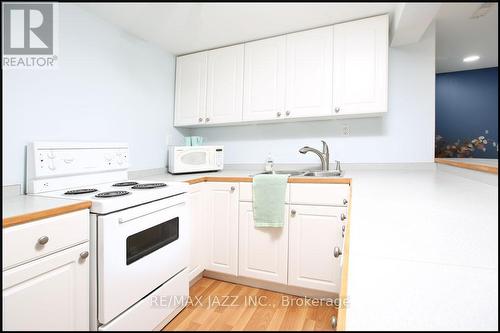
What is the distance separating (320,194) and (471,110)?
1.02 m

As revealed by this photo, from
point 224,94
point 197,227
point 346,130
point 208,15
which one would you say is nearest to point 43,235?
point 208,15

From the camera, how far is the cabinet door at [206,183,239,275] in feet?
4.80

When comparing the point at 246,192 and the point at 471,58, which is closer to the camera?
the point at 471,58

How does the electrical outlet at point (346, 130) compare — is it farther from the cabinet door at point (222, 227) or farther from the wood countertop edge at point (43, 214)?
the wood countertop edge at point (43, 214)

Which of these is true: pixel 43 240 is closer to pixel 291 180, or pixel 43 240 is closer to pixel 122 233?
pixel 122 233

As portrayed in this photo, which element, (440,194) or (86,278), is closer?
(440,194)

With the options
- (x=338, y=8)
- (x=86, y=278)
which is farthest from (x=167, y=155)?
(x=338, y=8)

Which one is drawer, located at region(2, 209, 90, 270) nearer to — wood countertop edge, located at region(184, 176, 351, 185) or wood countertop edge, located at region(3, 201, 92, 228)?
wood countertop edge, located at region(3, 201, 92, 228)

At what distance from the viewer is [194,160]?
5.65 feet

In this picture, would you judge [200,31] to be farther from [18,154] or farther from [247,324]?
[18,154]

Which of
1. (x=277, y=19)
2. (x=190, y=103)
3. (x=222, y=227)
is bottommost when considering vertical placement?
(x=222, y=227)

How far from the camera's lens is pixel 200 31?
0.40 metres

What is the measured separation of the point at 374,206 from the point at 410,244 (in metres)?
0.22

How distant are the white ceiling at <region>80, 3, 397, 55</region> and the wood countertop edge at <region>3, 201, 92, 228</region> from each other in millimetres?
510
